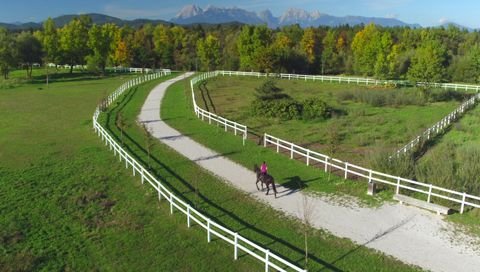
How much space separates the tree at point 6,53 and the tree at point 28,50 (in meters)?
1.99

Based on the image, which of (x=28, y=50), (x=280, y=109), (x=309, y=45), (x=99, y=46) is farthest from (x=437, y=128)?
(x=28, y=50)

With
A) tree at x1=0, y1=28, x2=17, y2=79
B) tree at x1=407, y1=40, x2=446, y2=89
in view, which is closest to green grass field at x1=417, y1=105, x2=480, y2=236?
tree at x1=407, y1=40, x2=446, y2=89

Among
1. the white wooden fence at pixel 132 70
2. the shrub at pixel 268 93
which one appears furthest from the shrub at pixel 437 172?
the white wooden fence at pixel 132 70

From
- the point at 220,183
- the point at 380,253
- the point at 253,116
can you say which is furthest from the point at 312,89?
the point at 380,253

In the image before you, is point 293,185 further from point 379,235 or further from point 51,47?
point 51,47

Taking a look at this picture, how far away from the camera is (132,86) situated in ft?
190

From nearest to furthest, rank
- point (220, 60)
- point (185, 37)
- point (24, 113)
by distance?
point (24, 113) < point (220, 60) < point (185, 37)

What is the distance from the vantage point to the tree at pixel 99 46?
76250 mm

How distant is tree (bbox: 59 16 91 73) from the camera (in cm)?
7844

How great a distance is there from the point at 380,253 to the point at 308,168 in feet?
27.9

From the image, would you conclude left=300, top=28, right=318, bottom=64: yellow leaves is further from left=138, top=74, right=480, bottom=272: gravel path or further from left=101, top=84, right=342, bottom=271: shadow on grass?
left=138, top=74, right=480, bottom=272: gravel path

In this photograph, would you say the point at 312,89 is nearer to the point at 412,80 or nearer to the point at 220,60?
the point at 412,80

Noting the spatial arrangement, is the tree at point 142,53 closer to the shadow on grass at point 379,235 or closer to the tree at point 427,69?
the tree at point 427,69

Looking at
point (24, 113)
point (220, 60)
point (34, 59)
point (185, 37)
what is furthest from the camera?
point (185, 37)
